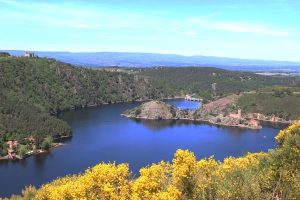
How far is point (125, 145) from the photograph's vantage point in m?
143

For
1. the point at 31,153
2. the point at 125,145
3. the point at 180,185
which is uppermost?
the point at 180,185

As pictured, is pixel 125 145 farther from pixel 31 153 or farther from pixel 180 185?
pixel 180 185

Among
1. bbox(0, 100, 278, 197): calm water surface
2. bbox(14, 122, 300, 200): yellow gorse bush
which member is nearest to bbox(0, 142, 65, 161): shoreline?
bbox(0, 100, 278, 197): calm water surface

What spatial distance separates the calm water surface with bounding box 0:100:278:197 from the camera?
107 metres

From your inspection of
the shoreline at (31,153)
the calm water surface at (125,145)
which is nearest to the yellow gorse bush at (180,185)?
the calm water surface at (125,145)

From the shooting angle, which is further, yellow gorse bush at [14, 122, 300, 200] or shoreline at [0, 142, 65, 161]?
shoreline at [0, 142, 65, 161]

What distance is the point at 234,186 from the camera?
28.1m

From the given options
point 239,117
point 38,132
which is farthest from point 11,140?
point 239,117

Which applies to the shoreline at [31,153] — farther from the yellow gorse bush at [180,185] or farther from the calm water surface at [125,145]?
the yellow gorse bush at [180,185]

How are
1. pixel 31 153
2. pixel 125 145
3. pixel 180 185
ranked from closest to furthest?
pixel 180 185 < pixel 31 153 < pixel 125 145

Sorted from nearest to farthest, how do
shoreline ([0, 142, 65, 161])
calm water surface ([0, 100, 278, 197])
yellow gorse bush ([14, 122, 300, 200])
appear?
yellow gorse bush ([14, 122, 300, 200]) < calm water surface ([0, 100, 278, 197]) < shoreline ([0, 142, 65, 161])

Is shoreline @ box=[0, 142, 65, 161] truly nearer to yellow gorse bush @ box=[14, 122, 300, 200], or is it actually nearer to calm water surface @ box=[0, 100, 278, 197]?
calm water surface @ box=[0, 100, 278, 197]

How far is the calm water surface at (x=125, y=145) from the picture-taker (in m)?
107

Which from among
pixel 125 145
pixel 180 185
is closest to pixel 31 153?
pixel 125 145
